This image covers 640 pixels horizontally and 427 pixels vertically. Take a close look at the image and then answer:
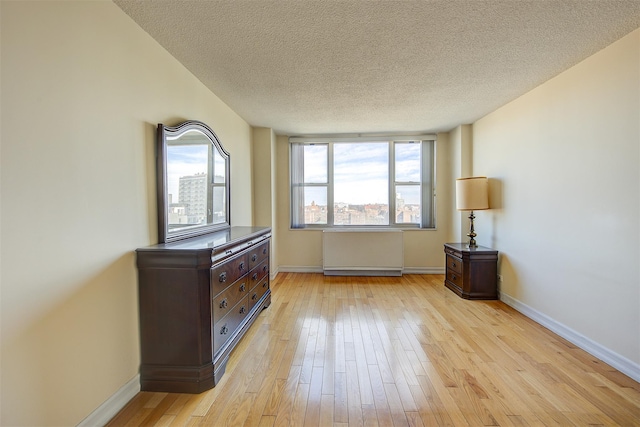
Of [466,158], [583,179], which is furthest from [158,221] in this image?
[466,158]

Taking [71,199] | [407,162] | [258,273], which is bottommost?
[258,273]

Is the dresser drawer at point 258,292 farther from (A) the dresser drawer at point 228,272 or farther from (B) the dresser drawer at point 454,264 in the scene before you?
(B) the dresser drawer at point 454,264

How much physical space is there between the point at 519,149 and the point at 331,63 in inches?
95.2

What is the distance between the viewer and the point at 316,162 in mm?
5191

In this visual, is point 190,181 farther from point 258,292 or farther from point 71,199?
point 258,292

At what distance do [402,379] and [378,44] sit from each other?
7.98 ft

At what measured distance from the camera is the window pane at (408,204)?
5105 millimetres

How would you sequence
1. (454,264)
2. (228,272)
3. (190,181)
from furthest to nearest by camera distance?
(454,264)
(190,181)
(228,272)

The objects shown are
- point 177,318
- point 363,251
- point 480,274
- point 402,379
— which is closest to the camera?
point 177,318

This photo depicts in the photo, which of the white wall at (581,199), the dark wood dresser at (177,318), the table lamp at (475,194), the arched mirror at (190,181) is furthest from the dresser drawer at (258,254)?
the white wall at (581,199)

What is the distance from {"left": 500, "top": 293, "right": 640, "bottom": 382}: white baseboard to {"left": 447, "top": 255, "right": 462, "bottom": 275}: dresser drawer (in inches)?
27.3

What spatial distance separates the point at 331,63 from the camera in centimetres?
242

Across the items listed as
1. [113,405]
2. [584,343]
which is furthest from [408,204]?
→ [113,405]

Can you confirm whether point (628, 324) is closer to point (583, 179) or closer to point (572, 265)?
point (572, 265)
